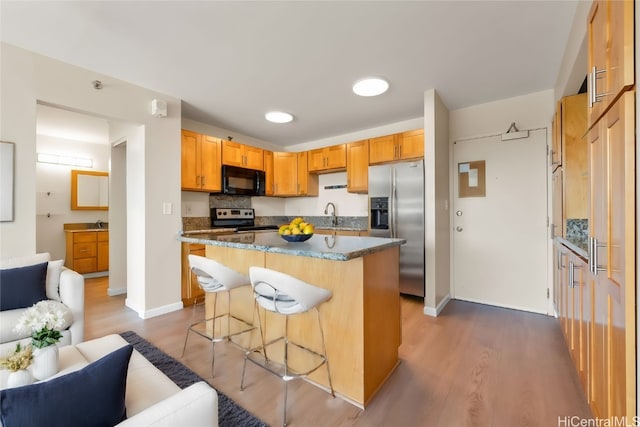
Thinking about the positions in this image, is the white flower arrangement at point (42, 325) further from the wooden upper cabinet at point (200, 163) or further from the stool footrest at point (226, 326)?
the wooden upper cabinet at point (200, 163)

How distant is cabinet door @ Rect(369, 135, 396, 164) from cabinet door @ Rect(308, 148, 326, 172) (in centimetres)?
91

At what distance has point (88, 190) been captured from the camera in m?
5.23

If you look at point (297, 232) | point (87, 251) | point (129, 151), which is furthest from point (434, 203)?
point (87, 251)

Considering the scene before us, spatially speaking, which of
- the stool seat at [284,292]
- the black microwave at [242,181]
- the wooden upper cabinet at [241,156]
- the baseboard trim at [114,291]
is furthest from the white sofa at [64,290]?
the wooden upper cabinet at [241,156]

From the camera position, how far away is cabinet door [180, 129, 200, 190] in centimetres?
353

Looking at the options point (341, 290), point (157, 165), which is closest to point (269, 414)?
point (341, 290)

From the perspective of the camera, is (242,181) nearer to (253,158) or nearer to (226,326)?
(253,158)

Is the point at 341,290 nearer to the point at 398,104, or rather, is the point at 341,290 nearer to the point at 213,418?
the point at 213,418

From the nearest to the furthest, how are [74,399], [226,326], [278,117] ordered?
1. [74,399]
2. [226,326]
3. [278,117]

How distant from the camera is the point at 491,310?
3.16 metres

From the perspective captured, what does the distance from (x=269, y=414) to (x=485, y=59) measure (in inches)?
128

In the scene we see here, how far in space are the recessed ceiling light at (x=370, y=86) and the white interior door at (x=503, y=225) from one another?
1.39 metres

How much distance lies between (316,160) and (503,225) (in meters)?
2.93

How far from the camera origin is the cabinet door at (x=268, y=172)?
15.8ft
